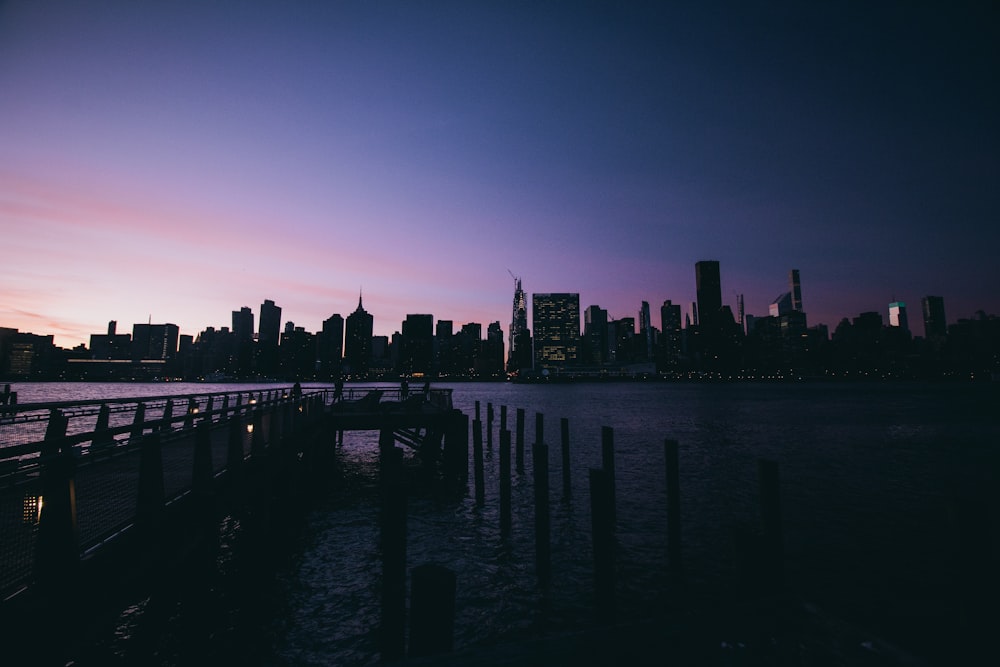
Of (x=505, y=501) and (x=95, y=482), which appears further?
(x=505, y=501)

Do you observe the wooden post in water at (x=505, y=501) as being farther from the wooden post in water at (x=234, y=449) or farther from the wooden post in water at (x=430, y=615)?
the wooden post in water at (x=430, y=615)

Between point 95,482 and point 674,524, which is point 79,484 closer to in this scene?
point 95,482

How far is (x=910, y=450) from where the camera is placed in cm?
3609

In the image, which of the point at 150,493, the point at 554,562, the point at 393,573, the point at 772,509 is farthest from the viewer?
the point at 554,562

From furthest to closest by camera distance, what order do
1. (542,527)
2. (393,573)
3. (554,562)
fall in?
(554,562)
(542,527)
(393,573)

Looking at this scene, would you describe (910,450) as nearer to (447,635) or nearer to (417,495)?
(417,495)

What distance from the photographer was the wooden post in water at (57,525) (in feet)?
16.2

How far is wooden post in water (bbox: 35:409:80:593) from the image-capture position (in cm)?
494

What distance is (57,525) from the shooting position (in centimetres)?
502

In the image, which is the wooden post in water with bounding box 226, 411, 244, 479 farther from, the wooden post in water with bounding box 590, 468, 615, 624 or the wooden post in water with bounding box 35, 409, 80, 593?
the wooden post in water with bounding box 590, 468, 615, 624

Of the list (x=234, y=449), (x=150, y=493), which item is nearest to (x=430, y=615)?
(x=150, y=493)

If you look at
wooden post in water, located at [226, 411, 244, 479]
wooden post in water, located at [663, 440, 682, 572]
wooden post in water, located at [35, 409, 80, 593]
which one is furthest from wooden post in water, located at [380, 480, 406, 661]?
wooden post in water, located at [663, 440, 682, 572]

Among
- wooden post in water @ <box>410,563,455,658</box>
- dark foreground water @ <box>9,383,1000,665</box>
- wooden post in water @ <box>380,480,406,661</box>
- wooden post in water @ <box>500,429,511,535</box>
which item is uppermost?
wooden post in water @ <box>410,563,455,658</box>

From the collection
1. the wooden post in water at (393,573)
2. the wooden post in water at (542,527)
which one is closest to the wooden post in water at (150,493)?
the wooden post in water at (393,573)
